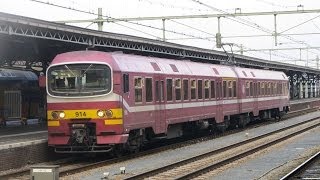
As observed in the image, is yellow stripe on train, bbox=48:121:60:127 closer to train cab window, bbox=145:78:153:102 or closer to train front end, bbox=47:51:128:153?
train front end, bbox=47:51:128:153

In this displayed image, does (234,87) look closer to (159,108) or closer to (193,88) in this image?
(193,88)

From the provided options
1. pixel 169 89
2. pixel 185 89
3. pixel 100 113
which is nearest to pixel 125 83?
pixel 100 113

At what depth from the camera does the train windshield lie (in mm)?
15477

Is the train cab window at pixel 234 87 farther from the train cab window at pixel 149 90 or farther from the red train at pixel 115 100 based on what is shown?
the train cab window at pixel 149 90

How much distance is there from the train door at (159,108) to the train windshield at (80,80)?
2.69 metres

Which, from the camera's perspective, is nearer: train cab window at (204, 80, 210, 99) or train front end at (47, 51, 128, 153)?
train front end at (47, 51, 128, 153)

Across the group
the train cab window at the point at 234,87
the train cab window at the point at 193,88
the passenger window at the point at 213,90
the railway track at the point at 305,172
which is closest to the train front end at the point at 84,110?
the railway track at the point at 305,172

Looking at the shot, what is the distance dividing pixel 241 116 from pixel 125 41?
289 inches

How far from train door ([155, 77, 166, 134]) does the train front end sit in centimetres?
250

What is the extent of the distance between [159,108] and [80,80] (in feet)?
10.7

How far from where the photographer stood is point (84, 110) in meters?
15.4

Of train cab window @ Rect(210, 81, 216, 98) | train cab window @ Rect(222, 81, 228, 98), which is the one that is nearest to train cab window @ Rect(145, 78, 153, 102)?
train cab window @ Rect(210, 81, 216, 98)

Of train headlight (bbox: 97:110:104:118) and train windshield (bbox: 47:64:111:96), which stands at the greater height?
train windshield (bbox: 47:64:111:96)

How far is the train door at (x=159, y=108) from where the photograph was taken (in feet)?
58.3
